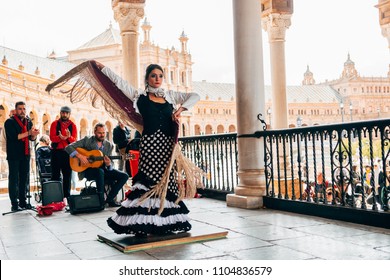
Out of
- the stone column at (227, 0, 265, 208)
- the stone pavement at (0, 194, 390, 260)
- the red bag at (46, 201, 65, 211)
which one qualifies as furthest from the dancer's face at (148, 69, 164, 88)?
the red bag at (46, 201, 65, 211)

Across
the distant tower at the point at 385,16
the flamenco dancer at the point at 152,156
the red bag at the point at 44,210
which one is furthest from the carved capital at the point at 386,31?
the red bag at the point at 44,210

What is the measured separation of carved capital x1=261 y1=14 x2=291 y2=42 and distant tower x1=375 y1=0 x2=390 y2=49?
1.93 m

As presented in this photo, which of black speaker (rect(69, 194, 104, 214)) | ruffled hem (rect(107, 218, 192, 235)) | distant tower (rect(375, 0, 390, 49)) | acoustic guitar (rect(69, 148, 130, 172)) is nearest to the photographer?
ruffled hem (rect(107, 218, 192, 235))

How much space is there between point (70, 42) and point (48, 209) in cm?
6954

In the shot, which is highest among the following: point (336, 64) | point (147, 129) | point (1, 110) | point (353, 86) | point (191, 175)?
point (336, 64)

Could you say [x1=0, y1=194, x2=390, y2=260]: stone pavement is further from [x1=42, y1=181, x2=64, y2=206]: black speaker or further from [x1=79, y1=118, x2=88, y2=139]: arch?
[x1=79, y1=118, x2=88, y2=139]: arch

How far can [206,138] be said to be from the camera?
7734mm

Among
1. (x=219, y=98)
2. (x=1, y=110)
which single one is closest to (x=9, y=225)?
(x=1, y=110)

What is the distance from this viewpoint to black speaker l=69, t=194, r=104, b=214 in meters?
6.12

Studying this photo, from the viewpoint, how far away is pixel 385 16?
891 centimetres

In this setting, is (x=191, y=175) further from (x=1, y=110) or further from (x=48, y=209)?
(x=1, y=110)

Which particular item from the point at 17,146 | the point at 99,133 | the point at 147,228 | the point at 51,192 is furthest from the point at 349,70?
the point at 147,228

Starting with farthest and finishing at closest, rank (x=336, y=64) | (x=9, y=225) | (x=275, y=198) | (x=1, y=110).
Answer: (x=336, y=64) < (x=1, y=110) < (x=275, y=198) < (x=9, y=225)
